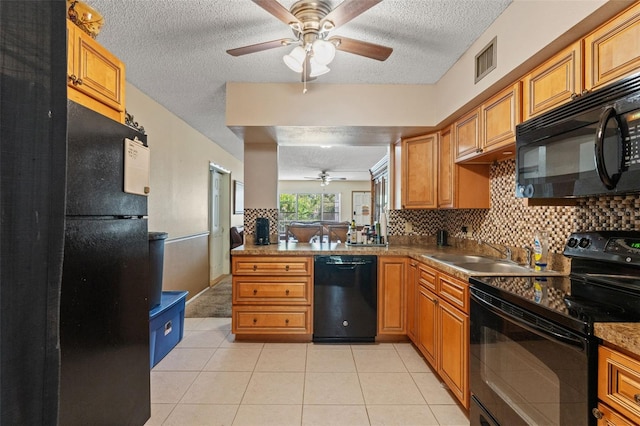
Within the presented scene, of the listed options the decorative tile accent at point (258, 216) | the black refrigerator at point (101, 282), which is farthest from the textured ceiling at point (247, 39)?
the decorative tile accent at point (258, 216)

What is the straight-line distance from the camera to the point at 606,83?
4.27ft

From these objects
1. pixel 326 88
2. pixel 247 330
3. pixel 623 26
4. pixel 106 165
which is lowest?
pixel 247 330

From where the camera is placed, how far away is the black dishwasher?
2.92 metres

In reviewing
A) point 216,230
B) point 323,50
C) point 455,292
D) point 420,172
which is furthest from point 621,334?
point 216,230

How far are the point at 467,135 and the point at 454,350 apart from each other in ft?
5.29

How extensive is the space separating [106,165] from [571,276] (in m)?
2.31

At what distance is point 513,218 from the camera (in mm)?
2418

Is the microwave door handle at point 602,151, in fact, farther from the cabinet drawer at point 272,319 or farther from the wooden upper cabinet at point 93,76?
the cabinet drawer at point 272,319

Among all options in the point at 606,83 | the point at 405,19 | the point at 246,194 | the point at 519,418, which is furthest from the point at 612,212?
the point at 246,194

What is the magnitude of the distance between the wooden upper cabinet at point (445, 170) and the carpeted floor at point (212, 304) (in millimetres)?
2748

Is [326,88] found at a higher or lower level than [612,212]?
higher

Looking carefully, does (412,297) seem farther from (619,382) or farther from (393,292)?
(619,382)

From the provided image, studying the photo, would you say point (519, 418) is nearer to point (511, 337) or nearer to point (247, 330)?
point (511, 337)

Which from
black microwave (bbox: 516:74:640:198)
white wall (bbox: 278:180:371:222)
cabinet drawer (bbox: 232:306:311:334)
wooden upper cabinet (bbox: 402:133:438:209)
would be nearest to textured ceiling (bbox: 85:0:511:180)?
wooden upper cabinet (bbox: 402:133:438:209)
